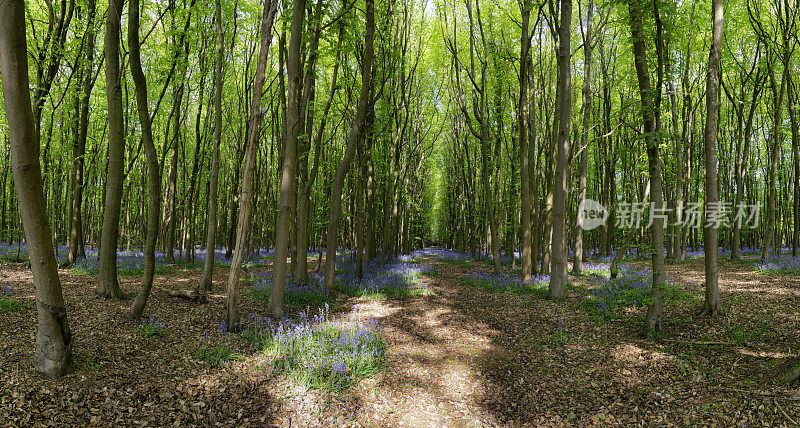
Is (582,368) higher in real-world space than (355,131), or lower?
lower

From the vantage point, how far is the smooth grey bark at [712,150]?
610cm

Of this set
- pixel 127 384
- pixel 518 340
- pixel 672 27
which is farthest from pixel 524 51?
pixel 127 384

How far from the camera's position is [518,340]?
646cm

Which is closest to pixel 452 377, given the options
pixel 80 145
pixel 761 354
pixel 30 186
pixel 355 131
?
pixel 761 354

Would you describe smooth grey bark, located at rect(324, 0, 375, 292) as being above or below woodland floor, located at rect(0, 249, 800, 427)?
above

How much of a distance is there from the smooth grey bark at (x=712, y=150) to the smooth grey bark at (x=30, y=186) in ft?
29.7

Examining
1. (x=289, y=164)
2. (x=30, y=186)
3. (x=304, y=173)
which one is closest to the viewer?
(x=30, y=186)

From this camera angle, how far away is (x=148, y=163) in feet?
18.5

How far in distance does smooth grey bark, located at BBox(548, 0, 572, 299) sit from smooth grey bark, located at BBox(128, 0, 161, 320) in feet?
27.5

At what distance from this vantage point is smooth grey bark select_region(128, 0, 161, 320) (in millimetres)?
5395

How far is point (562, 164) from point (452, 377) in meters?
6.15

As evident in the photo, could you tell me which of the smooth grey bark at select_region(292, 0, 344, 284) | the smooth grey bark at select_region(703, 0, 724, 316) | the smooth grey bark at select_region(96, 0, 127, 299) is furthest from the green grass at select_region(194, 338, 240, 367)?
the smooth grey bark at select_region(703, 0, 724, 316)

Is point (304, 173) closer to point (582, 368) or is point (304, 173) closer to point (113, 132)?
point (113, 132)

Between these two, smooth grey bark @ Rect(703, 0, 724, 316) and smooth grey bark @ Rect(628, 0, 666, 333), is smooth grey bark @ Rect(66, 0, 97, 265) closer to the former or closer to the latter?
smooth grey bark @ Rect(628, 0, 666, 333)
